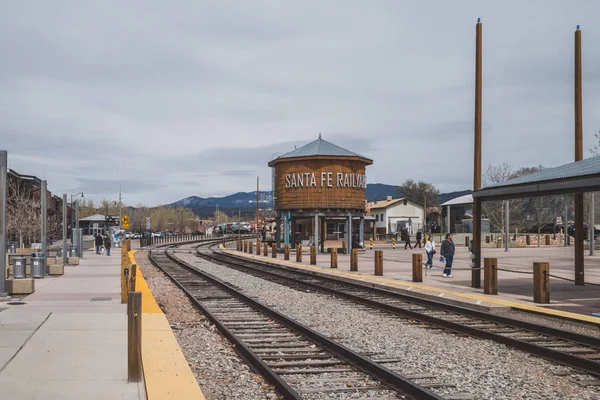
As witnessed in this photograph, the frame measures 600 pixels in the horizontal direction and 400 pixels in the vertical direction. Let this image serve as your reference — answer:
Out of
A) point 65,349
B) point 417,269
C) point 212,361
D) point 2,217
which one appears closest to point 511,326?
point 212,361

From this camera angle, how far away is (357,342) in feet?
33.4

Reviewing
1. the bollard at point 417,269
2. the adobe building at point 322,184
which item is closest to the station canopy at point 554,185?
the bollard at point 417,269

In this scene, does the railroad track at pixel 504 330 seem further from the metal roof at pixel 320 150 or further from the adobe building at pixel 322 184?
the metal roof at pixel 320 150

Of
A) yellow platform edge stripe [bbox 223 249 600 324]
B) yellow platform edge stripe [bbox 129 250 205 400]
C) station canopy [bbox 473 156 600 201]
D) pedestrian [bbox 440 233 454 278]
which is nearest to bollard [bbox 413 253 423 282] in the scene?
yellow platform edge stripe [bbox 223 249 600 324]

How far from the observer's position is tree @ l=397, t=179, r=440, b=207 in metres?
141

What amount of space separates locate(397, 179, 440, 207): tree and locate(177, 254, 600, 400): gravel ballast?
12885 cm

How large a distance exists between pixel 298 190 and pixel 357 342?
35913mm

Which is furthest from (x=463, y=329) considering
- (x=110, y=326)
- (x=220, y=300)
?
(x=220, y=300)

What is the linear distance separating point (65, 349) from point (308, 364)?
10.4 feet

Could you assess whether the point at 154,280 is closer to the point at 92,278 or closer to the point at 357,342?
the point at 92,278

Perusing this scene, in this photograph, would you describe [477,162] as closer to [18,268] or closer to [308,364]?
[308,364]

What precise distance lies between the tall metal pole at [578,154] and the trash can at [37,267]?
53.3ft

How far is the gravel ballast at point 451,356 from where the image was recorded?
7.24 metres

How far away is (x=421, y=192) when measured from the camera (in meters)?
142
